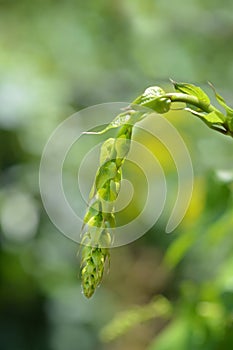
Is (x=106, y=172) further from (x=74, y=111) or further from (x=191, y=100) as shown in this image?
(x=74, y=111)

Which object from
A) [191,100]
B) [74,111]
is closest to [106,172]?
[191,100]

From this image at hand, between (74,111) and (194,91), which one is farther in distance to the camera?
(74,111)

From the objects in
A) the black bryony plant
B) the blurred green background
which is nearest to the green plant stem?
the black bryony plant

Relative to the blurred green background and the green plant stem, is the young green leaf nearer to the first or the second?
the green plant stem

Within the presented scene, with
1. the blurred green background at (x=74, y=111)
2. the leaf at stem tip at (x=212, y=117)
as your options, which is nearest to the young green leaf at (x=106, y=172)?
the leaf at stem tip at (x=212, y=117)

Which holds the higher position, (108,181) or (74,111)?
(108,181)

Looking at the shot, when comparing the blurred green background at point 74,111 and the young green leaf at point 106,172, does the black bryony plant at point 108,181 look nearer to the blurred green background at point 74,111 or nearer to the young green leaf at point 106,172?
the young green leaf at point 106,172

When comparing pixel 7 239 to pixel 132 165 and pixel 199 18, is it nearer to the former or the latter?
pixel 132 165
